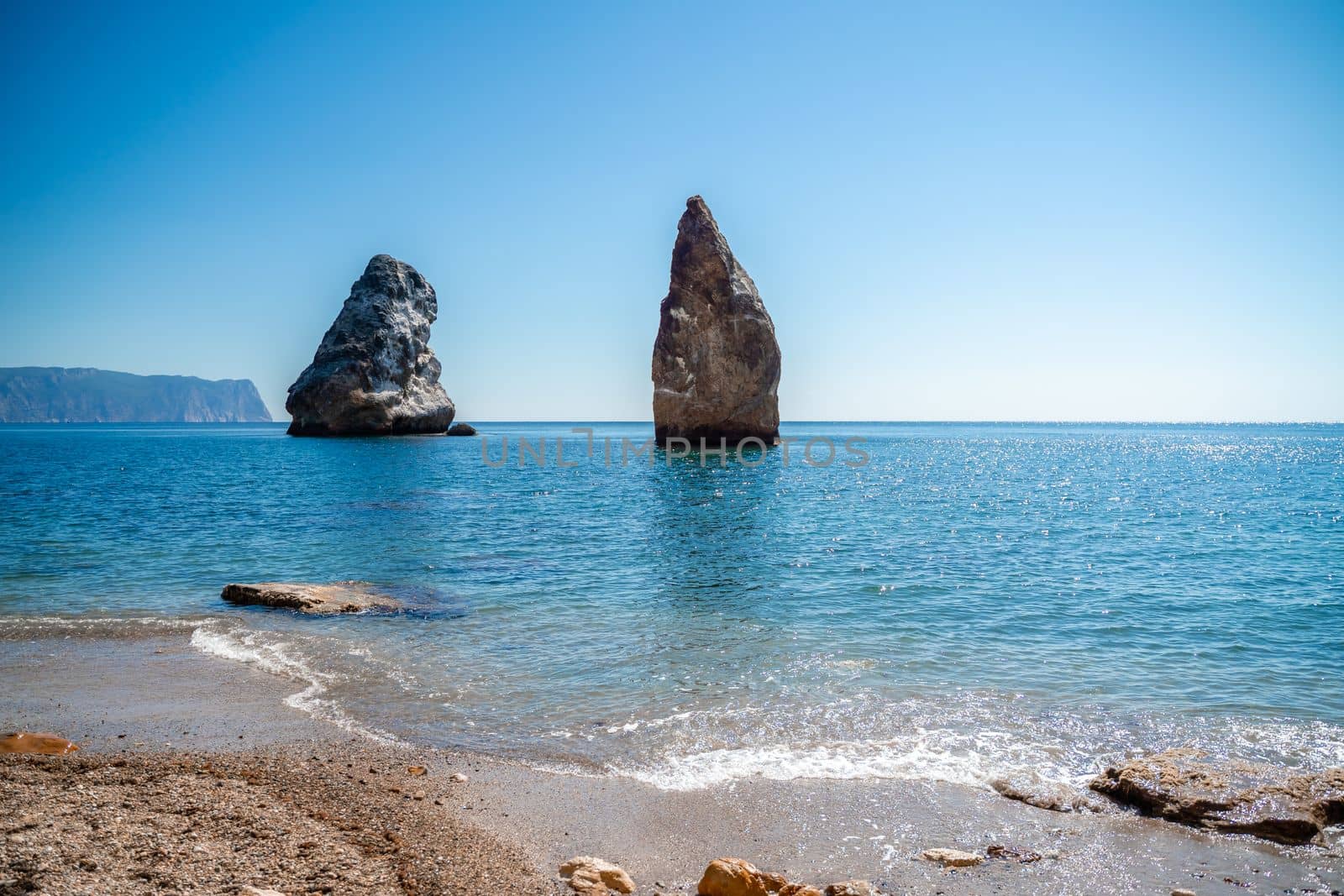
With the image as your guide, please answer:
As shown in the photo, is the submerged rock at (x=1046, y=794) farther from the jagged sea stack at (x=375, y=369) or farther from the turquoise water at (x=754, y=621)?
the jagged sea stack at (x=375, y=369)

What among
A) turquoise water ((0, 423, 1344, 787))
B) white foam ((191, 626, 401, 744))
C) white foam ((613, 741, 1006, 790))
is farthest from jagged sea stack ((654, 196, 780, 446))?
white foam ((613, 741, 1006, 790))

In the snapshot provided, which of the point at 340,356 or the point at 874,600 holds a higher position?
the point at 340,356

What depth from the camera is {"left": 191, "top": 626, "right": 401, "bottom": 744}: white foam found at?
9.08 metres

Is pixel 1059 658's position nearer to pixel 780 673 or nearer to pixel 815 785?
pixel 780 673

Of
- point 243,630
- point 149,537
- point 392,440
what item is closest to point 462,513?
point 149,537

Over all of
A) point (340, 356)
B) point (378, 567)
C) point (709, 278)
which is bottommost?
point (378, 567)

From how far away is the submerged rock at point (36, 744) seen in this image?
25.2 ft

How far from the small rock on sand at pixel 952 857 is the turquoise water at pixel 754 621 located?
1.56m

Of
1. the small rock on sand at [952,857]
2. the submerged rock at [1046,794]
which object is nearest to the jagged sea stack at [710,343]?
the submerged rock at [1046,794]

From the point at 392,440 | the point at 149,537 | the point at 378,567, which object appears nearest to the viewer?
the point at 378,567

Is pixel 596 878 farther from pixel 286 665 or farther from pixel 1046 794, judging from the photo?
pixel 286 665

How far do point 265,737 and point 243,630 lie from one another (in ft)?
19.2

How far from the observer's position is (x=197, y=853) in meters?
5.48

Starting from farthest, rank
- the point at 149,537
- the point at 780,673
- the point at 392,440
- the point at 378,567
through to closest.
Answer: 1. the point at 392,440
2. the point at 149,537
3. the point at 378,567
4. the point at 780,673
